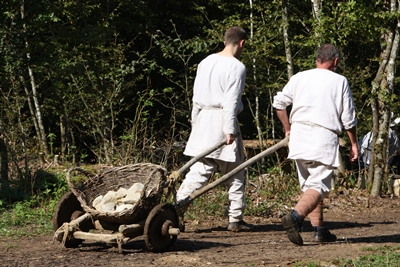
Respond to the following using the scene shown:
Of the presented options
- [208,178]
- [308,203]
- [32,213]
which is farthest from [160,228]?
[32,213]

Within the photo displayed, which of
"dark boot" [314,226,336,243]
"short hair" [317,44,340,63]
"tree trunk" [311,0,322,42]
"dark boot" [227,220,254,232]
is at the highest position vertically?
"tree trunk" [311,0,322,42]

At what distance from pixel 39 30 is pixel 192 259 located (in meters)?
8.93

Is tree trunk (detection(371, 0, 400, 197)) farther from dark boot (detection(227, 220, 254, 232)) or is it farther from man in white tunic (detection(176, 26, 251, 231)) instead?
man in white tunic (detection(176, 26, 251, 231))

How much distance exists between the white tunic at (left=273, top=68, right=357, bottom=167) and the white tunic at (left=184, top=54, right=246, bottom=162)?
0.70 m

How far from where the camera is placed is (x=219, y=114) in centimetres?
793

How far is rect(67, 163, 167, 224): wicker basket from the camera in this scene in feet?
21.8

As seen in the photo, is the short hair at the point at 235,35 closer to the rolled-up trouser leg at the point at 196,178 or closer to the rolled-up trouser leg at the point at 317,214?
the rolled-up trouser leg at the point at 196,178

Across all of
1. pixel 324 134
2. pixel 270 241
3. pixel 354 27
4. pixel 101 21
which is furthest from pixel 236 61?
pixel 101 21

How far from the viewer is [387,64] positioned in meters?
11.4

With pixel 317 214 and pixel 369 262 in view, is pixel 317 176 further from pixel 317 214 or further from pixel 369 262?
pixel 369 262

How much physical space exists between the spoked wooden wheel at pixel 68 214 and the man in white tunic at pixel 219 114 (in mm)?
1214

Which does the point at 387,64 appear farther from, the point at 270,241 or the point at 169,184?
the point at 169,184

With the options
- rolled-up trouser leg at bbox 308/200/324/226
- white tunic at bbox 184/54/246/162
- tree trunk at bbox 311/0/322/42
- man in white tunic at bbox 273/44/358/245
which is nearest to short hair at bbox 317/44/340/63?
man in white tunic at bbox 273/44/358/245

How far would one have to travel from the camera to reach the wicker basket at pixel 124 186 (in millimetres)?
6652
